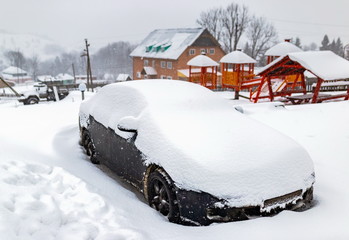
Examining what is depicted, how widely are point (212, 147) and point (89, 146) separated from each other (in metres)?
3.03

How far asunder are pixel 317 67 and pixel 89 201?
10.7 metres

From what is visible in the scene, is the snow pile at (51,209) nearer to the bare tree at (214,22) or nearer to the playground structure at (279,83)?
the playground structure at (279,83)

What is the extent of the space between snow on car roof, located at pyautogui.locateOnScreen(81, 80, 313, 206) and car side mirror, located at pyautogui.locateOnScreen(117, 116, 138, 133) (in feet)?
0.19

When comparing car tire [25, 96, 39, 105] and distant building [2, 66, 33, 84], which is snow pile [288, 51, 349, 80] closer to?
car tire [25, 96, 39, 105]

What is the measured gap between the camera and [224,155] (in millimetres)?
3311

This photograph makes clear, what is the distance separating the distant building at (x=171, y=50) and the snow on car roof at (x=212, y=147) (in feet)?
113

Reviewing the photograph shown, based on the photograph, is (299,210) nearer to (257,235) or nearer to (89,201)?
(257,235)

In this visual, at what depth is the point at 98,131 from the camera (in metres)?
5.16

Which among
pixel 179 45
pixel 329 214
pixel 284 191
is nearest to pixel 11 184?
pixel 284 191

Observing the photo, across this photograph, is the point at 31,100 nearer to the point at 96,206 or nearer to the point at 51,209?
the point at 96,206

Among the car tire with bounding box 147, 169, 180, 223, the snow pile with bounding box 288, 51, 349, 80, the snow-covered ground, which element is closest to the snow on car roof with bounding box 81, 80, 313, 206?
the car tire with bounding box 147, 169, 180, 223

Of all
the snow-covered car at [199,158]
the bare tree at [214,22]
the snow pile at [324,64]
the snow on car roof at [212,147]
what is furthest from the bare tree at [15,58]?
the snow on car roof at [212,147]

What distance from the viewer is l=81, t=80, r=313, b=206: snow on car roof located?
3.10m

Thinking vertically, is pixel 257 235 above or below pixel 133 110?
below
